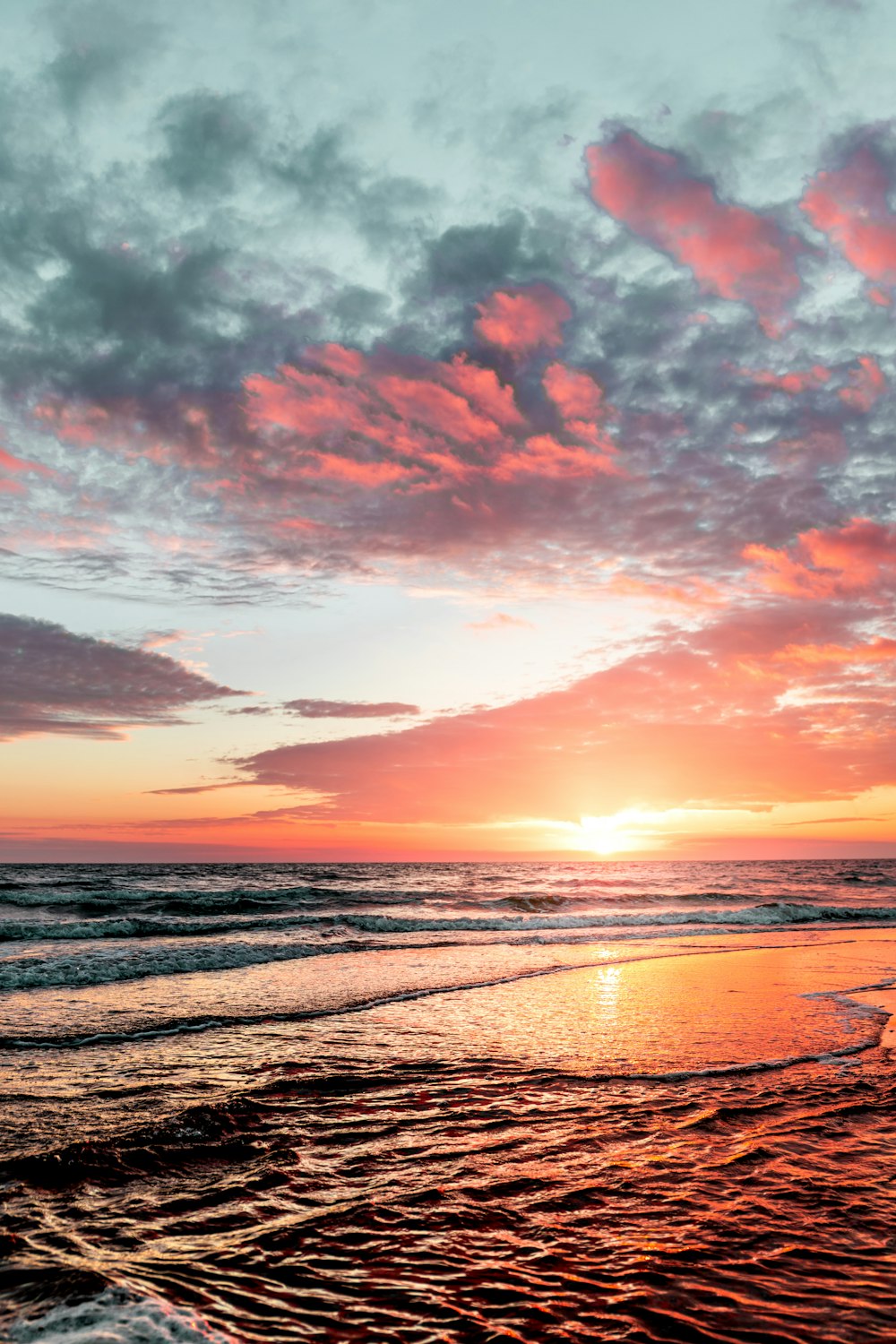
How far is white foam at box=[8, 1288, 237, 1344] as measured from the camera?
144 inches

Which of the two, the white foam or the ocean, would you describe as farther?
the ocean

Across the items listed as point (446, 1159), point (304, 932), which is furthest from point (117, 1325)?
point (304, 932)

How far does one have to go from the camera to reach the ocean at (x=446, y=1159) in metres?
3.96

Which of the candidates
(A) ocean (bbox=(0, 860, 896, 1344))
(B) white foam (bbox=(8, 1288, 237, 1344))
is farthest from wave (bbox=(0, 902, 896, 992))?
(B) white foam (bbox=(8, 1288, 237, 1344))

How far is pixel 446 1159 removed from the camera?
6031 mm

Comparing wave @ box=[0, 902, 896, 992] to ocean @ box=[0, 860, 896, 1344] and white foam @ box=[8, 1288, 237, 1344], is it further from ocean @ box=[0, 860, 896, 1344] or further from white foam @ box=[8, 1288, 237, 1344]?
white foam @ box=[8, 1288, 237, 1344]

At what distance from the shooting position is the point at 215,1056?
9102mm

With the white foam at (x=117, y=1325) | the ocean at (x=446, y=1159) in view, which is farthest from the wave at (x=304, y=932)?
the white foam at (x=117, y=1325)

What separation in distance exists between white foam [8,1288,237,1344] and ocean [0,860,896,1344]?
2 cm

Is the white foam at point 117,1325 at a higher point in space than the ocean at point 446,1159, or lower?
higher

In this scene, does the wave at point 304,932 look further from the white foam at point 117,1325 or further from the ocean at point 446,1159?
the white foam at point 117,1325

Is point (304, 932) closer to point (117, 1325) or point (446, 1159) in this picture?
point (446, 1159)

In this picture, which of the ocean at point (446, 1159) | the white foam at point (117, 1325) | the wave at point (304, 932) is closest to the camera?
the white foam at point (117, 1325)

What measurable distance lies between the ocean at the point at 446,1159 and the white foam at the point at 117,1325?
2cm
